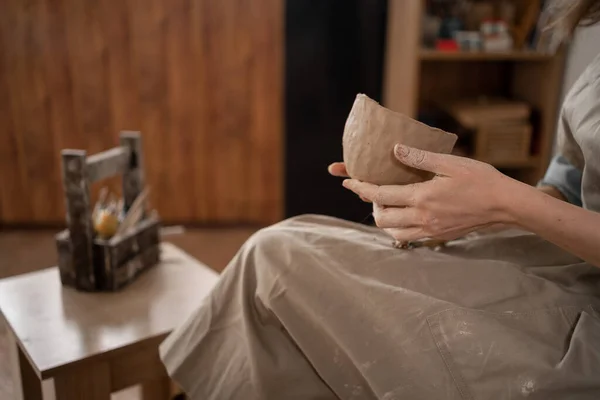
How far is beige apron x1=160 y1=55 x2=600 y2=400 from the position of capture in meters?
0.59

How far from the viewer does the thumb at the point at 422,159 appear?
63 cm

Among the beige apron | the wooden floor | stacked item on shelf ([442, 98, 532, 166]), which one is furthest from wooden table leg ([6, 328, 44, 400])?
stacked item on shelf ([442, 98, 532, 166])

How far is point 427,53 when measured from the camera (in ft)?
5.97

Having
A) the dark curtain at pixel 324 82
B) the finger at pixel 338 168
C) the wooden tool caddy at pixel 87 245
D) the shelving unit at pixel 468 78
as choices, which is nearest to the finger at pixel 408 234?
the finger at pixel 338 168

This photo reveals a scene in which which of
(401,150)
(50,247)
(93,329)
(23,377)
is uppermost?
(401,150)

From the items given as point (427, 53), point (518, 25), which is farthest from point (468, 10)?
point (427, 53)

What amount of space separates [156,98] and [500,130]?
1.25 m

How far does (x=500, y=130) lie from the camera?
1911mm

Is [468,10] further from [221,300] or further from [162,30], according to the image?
[221,300]

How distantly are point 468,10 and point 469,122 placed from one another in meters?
0.40

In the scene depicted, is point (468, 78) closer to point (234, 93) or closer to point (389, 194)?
point (234, 93)

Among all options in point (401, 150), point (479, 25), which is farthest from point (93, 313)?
point (479, 25)

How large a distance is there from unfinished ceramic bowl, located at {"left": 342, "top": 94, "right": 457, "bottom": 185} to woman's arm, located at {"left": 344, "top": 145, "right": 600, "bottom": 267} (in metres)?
0.02

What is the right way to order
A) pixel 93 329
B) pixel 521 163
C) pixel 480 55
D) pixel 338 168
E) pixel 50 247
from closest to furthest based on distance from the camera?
pixel 338 168, pixel 93 329, pixel 480 55, pixel 521 163, pixel 50 247
